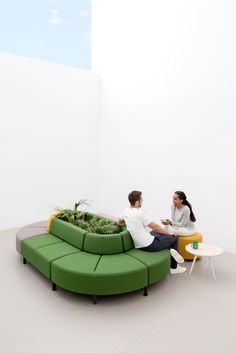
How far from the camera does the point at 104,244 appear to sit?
3672 mm

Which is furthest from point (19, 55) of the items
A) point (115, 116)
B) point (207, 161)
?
point (207, 161)

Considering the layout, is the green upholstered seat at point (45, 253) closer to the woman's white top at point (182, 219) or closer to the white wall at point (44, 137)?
the woman's white top at point (182, 219)

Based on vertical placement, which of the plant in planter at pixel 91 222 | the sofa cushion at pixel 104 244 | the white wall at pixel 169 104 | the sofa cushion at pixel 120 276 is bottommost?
the sofa cushion at pixel 120 276

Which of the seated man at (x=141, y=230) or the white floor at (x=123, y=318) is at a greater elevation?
the seated man at (x=141, y=230)

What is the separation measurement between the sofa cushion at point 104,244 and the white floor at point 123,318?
0.58 metres

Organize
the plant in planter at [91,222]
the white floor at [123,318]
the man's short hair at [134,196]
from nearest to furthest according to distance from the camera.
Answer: the white floor at [123,318] → the man's short hair at [134,196] → the plant in planter at [91,222]

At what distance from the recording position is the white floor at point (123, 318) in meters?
2.56

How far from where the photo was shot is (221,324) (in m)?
2.89

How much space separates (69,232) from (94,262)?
2.94 feet

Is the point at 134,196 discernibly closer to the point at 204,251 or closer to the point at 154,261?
the point at 154,261

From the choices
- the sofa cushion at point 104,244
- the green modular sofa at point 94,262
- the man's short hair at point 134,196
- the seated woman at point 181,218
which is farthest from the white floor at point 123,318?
the man's short hair at point 134,196

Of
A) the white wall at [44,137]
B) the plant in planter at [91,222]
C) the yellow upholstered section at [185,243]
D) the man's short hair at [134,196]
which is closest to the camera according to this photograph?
the man's short hair at [134,196]

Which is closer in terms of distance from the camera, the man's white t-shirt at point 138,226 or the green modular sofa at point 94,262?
the green modular sofa at point 94,262

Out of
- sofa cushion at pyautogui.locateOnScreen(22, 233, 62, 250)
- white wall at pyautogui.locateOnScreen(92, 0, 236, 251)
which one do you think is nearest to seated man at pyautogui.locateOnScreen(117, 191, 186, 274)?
sofa cushion at pyautogui.locateOnScreen(22, 233, 62, 250)
